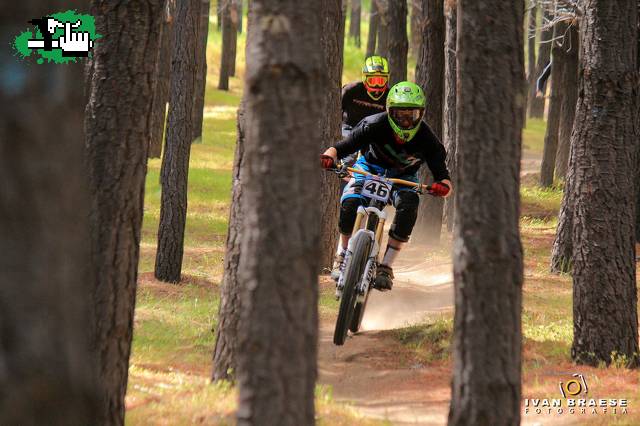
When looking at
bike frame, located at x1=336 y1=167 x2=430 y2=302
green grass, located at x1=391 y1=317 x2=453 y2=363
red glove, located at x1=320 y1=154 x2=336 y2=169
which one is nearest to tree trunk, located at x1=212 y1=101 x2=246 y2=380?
red glove, located at x1=320 y1=154 x2=336 y2=169

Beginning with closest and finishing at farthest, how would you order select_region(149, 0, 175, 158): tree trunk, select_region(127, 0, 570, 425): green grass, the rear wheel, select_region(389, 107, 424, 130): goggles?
select_region(127, 0, 570, 425): green grass → the rear wheel → select_region(389, 107, 424, 130): goggles → select_region(149, 0, 175, 158): tree trunk

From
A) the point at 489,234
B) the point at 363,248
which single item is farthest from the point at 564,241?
the point at 489,234

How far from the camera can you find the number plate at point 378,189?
9.73m

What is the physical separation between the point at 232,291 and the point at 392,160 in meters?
2.83

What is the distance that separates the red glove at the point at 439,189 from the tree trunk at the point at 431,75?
7389mm

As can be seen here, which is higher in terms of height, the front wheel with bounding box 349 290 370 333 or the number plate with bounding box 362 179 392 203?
the number plate with bounding box 362 179 392 203

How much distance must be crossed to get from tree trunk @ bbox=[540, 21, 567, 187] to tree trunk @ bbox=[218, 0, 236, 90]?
16.0 metres

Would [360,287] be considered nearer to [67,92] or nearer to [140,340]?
[140,340]

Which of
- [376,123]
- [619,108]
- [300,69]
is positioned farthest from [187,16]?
[300,69]

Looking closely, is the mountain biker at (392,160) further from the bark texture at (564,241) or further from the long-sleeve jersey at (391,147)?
the bark texture at (564,241)

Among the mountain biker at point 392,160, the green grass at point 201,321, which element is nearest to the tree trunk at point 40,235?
the green grass at point 201,321

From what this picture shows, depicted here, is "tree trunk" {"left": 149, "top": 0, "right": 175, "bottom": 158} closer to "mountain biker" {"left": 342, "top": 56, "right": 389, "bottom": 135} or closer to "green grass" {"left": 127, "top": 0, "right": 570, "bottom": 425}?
"green grass" {"left": 127, "top": 0, "right": 570, "bottom": 425}

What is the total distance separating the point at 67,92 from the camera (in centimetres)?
400

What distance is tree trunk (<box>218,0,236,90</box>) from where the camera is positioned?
1549 inches
